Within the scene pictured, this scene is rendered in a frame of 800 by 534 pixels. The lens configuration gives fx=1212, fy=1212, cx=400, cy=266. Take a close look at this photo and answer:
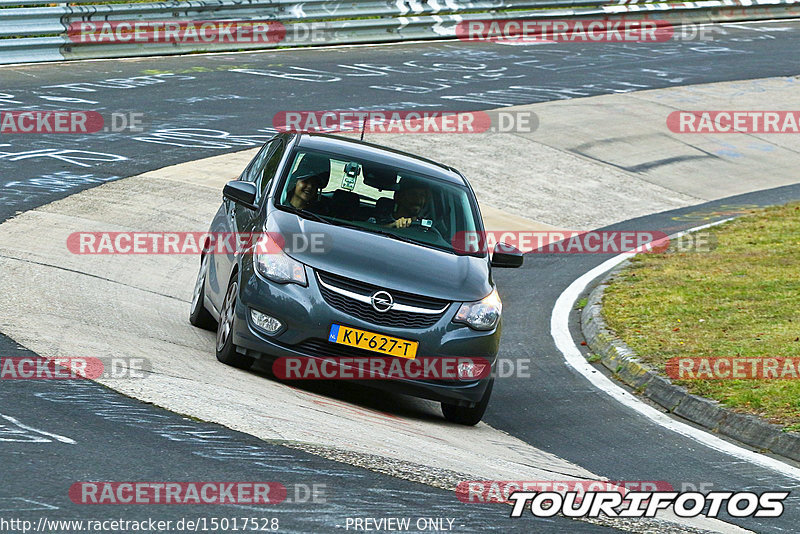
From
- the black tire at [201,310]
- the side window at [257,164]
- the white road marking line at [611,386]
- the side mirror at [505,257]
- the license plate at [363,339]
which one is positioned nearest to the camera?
the license plate at [363,339]

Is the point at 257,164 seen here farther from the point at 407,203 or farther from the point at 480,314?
the point at 480,314

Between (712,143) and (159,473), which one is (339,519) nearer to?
(159,473)

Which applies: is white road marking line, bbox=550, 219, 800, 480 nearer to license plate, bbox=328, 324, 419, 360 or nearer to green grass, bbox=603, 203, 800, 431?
green grass, bbox=603, 203, 800, 431

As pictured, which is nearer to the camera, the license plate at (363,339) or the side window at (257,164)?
the license plate at (363,339)

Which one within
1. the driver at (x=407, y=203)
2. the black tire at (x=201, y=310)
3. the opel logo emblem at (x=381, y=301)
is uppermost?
the driver at (x=407, y=203)

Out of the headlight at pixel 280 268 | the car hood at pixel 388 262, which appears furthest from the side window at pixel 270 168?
the headlight at pixel 280 268

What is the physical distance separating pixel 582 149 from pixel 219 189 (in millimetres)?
6970

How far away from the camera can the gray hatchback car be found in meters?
7.89

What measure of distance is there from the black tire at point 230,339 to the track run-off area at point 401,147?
13cm

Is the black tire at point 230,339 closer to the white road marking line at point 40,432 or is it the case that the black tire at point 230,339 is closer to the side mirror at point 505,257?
the side mirror at point 505,257

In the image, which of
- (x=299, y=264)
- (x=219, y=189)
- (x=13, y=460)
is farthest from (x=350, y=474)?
(x=219, y=189)

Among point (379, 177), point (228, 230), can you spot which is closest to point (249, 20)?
point (228, 230)

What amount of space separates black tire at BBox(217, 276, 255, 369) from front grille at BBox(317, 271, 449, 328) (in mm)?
759

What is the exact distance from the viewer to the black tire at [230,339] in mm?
8312
